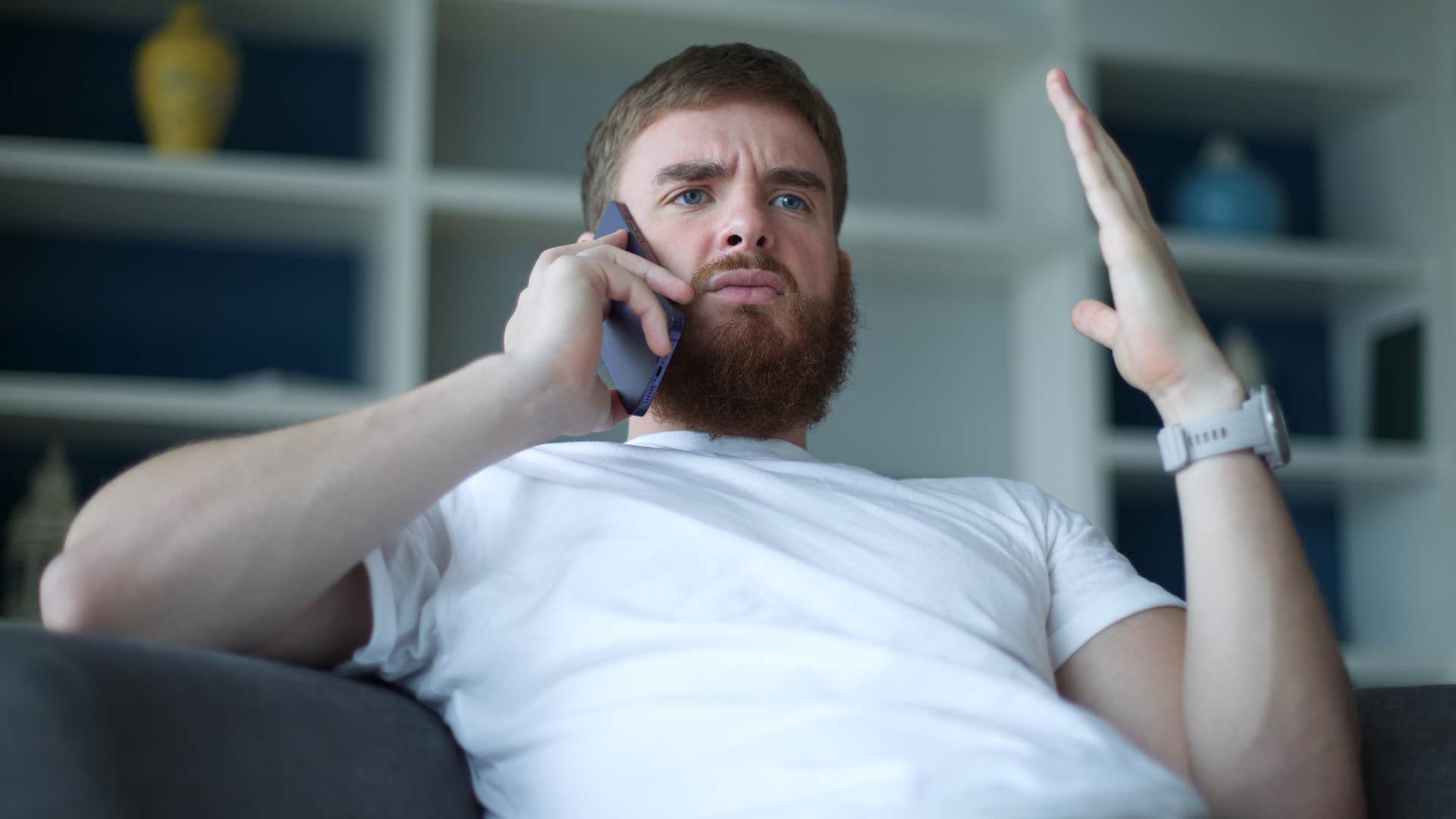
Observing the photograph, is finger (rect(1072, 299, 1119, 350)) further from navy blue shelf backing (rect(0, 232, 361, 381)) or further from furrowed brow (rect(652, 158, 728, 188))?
navy blue shelf backing (rect(0, 232, 361, 381))

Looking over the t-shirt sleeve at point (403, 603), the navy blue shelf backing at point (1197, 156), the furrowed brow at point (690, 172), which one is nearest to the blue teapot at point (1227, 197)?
the navy blue shelf backing at point (1197, 156)

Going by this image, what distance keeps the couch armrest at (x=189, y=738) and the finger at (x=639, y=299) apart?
40 centimetres

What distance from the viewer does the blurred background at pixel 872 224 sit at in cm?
254

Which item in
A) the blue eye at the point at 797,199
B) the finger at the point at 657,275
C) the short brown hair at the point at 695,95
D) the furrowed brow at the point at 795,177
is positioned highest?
the short brown hair at the point at 695,95

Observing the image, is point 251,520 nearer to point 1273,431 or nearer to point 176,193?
point 1273,431

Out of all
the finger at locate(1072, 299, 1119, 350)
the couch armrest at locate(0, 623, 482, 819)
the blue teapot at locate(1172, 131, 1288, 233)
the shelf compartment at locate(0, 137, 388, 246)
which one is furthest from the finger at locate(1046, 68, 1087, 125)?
the blue teapot at locate(1172, 131, 1288, 233)

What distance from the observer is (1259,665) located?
3.23 feet

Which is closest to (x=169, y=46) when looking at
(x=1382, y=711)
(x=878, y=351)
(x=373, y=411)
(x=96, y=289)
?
(x=96, y=289)

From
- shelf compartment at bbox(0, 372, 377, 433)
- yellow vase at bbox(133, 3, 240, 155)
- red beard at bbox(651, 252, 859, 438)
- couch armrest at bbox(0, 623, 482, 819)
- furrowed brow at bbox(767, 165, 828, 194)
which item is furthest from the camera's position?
yellow vase at bbox(133, 3, 240, 155)

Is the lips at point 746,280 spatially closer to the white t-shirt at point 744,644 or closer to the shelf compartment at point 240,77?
the white t-shirt at point 744,644

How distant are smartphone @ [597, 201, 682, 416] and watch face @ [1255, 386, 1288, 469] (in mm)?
513

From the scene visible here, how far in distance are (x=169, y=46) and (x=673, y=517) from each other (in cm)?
195

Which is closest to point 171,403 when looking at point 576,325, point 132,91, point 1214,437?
point 132,91

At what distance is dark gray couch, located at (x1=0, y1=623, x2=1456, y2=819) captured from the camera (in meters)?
0.67
